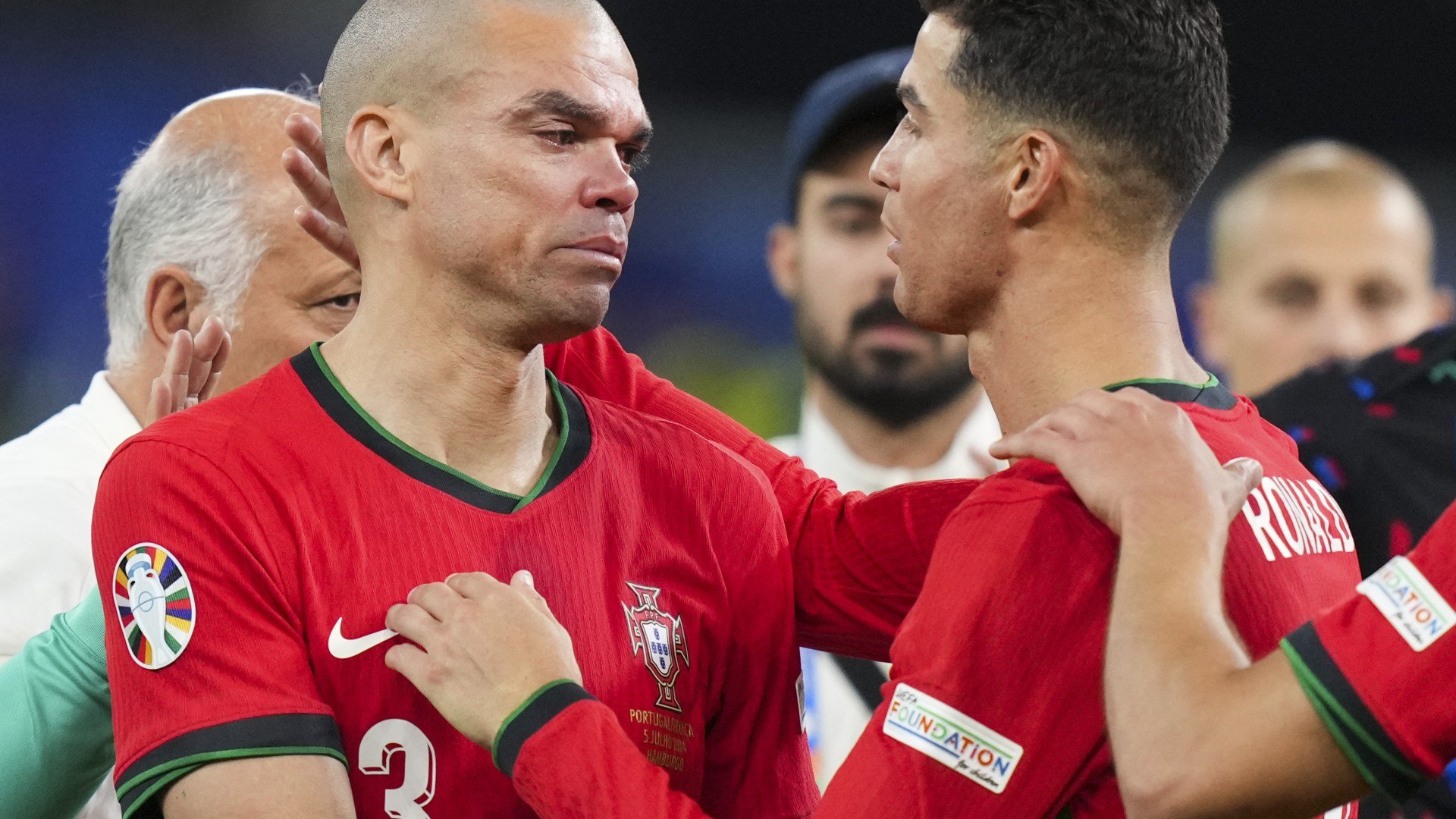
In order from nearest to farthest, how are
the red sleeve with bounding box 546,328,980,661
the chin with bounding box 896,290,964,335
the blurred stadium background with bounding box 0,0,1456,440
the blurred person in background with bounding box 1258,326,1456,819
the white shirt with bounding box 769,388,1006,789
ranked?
the chin with bounding box 896,290,964,335 → the red sleeve with bounding box 546,328,980,661 → the blurred person in background with bounding box 1258,326,1456,819 → the white shirt with bounding box 769,388,1006,789 → the blurred stadium background with bounding box 0,0,1456,440

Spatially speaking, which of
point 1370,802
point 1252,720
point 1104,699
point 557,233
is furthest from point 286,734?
point 1370,802

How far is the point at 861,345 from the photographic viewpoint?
504 centimetres

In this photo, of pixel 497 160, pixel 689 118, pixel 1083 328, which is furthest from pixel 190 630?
pixel 689 118

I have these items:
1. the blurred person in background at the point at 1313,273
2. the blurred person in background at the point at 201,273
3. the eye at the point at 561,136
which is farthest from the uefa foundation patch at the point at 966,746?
the blurred person in background at the point at 1313,273

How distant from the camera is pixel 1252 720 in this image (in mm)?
1649

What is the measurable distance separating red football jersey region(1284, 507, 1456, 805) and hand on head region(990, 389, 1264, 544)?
0.70 feet

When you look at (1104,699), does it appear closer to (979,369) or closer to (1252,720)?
(1252,720)

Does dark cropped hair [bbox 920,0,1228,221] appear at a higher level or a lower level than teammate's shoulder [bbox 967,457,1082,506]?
higher

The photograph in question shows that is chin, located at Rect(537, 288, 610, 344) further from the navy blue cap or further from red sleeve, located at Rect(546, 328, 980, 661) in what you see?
the navy blue cap

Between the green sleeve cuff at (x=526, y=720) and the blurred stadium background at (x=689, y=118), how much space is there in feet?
11.6

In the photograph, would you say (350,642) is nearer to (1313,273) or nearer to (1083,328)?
(1083,328)

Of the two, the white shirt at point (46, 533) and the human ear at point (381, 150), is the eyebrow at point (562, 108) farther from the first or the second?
the white shirt at point (46, 533)

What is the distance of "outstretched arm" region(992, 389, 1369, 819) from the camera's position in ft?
5.37

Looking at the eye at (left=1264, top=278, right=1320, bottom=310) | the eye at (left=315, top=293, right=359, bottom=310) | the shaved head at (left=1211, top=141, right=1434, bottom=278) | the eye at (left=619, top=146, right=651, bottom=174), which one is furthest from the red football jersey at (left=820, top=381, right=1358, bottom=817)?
the shaved head at (left=1211, top=141, right=1434, bottom=278)
